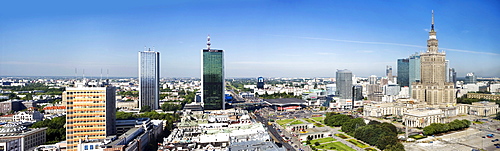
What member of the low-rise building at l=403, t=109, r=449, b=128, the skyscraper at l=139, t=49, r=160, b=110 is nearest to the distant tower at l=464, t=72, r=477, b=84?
the low-rise building at l=403, t=109, r=449, b=128

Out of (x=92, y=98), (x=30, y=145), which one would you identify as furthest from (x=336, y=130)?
(x=30, y=145)

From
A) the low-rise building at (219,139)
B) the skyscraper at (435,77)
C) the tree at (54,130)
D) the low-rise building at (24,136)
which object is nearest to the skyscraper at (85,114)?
the low-rise building at (24,136)

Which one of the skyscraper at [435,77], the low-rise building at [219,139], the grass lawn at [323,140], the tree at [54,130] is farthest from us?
the skyscraper at [435,77]

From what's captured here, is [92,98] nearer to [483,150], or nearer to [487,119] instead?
[483,150]

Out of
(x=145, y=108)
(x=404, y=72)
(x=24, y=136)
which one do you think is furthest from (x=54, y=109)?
(x=404, y=72)

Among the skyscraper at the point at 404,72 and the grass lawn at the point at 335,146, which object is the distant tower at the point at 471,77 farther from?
the skyscraper at the point at 404,72

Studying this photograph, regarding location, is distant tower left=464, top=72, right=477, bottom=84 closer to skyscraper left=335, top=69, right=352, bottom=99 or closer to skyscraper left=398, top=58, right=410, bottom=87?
skyscraper left=335, top=69, right=352, bottom=99

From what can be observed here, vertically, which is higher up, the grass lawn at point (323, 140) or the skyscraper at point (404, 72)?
the skyscraper at point (404, 72)
